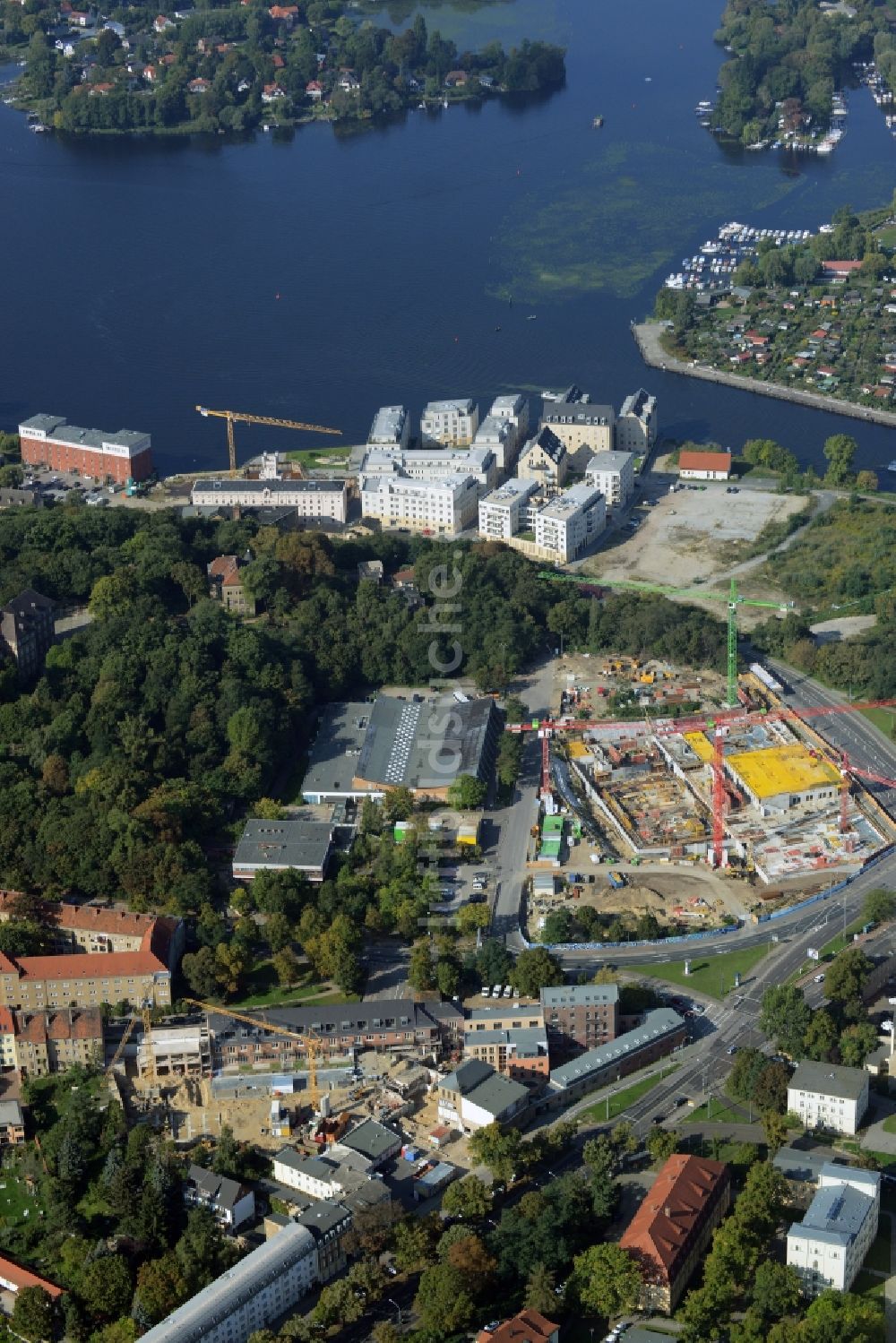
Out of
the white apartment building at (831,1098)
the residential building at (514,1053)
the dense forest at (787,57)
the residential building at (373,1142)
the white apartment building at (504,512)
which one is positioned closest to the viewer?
the residential building at (373,1142)

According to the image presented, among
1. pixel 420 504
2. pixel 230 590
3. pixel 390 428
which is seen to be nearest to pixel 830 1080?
pixel 230 590

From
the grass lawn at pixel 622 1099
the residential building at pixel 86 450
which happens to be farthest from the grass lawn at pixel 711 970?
the residential building at pixel 86 450

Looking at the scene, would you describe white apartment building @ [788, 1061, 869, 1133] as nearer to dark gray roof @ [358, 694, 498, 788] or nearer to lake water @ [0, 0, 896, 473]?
dark gray roof @ [358, 694, 498, 788]

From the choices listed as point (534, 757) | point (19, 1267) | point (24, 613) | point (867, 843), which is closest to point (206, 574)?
point (24, 613)

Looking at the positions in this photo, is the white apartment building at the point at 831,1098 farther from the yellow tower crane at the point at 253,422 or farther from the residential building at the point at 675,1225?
the yellow tower crane at the point at 253,422

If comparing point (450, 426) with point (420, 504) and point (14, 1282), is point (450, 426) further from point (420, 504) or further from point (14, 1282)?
point (14, 1282)

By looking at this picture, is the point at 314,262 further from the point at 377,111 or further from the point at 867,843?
the point at 867,843
